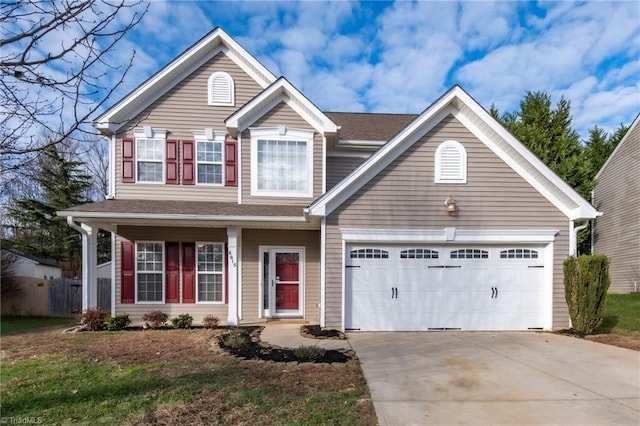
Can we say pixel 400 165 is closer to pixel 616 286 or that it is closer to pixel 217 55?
pixel 217 55

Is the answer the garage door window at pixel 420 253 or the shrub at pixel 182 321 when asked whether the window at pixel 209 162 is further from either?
the garage door window at pixel 420 253

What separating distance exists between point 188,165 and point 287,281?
4.44m

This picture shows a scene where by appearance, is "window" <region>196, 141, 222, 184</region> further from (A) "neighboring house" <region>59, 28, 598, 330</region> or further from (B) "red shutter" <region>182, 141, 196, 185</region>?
(B) "red shutter" <region>182, 141, 196, 185</region>

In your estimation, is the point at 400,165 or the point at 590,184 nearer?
the point at 400,165

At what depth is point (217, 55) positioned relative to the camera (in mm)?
11406

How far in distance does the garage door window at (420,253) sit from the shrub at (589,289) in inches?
126

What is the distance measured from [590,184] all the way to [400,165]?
16187 mm

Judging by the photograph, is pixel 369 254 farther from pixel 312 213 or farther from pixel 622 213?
pixel 622 213

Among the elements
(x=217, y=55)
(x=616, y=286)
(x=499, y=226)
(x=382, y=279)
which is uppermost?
(x=217, y=55)

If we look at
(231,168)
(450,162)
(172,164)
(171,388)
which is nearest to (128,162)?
(172,164)

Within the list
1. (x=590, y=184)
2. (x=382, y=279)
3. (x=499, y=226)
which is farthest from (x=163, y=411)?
(x=590, y=184)

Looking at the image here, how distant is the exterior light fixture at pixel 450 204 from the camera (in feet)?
30.7

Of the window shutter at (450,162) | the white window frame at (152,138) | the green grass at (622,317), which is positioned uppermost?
the white window frame at (152,138)

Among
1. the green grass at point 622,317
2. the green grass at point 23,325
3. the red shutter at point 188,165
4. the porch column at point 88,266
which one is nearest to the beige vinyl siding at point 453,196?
the green grass at point 622,317
